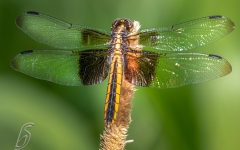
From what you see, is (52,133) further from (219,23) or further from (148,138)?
(219,23)

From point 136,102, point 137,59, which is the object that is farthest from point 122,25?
point 136,102

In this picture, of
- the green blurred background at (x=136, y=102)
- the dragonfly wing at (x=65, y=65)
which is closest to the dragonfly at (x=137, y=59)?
the dragonfly wing at (x=65, y=65)

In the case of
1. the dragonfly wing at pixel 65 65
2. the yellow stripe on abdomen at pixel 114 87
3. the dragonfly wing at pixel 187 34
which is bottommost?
the yellow stripe on abdomen at pixel 114 87

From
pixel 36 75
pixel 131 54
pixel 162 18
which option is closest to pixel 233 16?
pixel 162 18

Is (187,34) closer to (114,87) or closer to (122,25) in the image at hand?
(122,25)

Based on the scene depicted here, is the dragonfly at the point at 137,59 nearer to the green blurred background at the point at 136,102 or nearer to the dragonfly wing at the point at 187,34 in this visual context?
the dragonfly wing at the point at 187,34

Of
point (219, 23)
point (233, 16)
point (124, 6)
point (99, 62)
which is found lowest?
point (99, 62)
